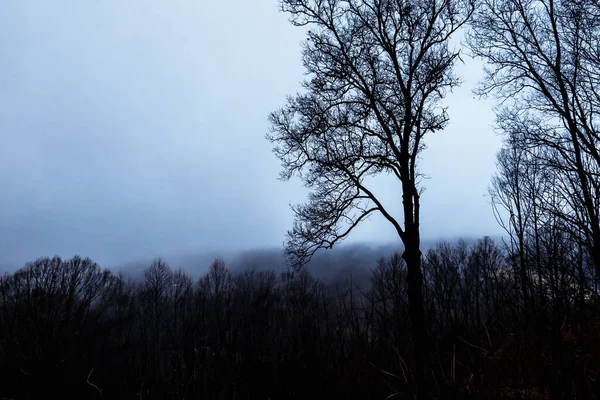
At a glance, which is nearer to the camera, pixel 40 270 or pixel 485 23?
pixel 485 23

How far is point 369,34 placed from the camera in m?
11.3

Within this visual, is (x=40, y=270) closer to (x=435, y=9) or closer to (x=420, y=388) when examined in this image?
(x=435, y=9)

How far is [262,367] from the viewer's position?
10.6ft

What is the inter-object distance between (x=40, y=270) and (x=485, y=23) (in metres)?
45.0

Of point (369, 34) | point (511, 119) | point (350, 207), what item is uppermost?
point (369, 34)

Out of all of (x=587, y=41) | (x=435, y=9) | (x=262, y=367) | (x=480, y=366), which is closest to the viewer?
(x=480, y=366)

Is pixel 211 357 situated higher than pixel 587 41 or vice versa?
pixel 587 41

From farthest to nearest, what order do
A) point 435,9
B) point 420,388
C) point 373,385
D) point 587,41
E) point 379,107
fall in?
point 379,107 < point 435,9 < point 587,41 < point 373,385 < point 420,388

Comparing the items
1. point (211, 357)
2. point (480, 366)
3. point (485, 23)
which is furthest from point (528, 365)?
point (485, 23)

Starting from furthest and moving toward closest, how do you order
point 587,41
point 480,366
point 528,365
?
point 587,41 → point 480,366 → point 528,365

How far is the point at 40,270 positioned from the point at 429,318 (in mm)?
45647

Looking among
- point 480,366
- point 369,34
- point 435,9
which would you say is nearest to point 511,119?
point 435,9

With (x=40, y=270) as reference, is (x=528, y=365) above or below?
above

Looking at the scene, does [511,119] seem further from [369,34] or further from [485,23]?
[369,34]
